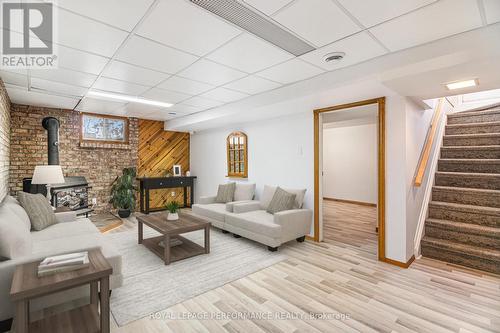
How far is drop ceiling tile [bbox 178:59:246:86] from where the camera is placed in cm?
290

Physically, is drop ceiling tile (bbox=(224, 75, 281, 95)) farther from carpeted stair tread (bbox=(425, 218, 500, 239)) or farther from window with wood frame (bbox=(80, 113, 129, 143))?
window with wood frame (bbox=(80, 113, 129, 143))

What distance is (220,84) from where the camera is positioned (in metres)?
3.60

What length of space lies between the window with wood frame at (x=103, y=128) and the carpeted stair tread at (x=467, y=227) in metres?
6.70

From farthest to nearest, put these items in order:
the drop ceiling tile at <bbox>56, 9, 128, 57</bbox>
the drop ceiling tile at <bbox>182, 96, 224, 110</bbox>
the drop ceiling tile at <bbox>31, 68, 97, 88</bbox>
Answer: the drop ceiling tile at <bbox>182, 96, 224, 110</bbox>
the drop ceiling tile at <bbox>31, 68, 97, 88</bbox>
the drop ceiling tile at <bbox>56, 9, 128, 57</bbox>

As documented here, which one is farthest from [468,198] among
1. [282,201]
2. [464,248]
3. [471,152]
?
[282,201]

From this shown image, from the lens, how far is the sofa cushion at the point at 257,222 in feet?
11.8

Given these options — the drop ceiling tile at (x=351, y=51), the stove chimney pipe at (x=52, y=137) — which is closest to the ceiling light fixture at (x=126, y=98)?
the stove chimney pipe at (x=52, y=137)

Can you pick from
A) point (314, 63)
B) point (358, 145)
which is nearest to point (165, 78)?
point (314, 63)

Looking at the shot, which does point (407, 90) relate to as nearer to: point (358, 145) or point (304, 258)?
point (304, 258)

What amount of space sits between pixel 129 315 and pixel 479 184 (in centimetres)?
502

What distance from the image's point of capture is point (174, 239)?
398 cm

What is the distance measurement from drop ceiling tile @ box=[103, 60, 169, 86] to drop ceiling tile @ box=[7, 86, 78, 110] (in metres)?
1.88

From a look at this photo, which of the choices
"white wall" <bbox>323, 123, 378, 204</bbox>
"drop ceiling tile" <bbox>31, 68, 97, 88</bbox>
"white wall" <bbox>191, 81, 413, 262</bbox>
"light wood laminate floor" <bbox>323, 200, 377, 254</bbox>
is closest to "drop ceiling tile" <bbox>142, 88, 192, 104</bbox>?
"drop ceiling tile" <bbox>31, 68, 97, 88</bbox>

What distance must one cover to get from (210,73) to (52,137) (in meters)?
3.86
